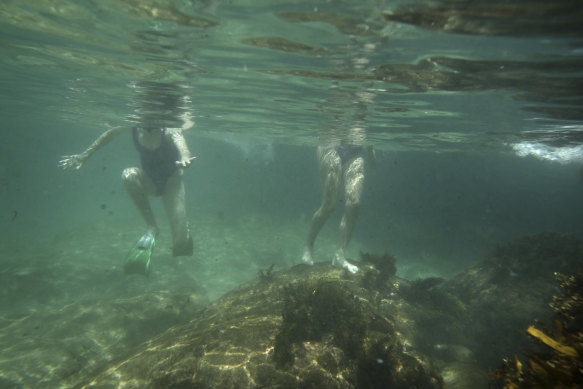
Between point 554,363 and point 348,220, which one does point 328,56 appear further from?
point 554,363

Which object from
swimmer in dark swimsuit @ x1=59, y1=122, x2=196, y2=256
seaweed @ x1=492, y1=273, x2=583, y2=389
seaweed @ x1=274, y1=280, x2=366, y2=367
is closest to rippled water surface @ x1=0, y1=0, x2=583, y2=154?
swimmer in dark swimsuit @ x1=59, y1=122, x2=196, y2=256

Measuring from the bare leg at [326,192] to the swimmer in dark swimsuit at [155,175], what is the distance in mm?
5032

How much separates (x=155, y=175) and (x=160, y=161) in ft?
1.88

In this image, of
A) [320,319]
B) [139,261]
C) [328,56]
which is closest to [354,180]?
[328,56]

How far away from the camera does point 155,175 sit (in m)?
11.1

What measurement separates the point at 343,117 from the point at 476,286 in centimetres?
1068

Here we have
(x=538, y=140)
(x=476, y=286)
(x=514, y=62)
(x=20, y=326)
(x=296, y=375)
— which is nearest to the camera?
(x=296, y=375)

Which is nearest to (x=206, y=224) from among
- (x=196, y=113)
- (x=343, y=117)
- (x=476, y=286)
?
(x=196, y=113)

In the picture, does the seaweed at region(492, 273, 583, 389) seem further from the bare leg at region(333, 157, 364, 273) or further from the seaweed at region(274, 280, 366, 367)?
the bare leg at region(333, 157, 364, 273)

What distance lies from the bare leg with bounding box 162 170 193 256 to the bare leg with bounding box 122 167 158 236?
0.66m

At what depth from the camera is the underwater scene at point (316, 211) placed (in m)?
5.55

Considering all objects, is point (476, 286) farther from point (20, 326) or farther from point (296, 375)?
point (20, 326)

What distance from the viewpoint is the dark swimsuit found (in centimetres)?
1101

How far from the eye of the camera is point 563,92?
1013 cm
